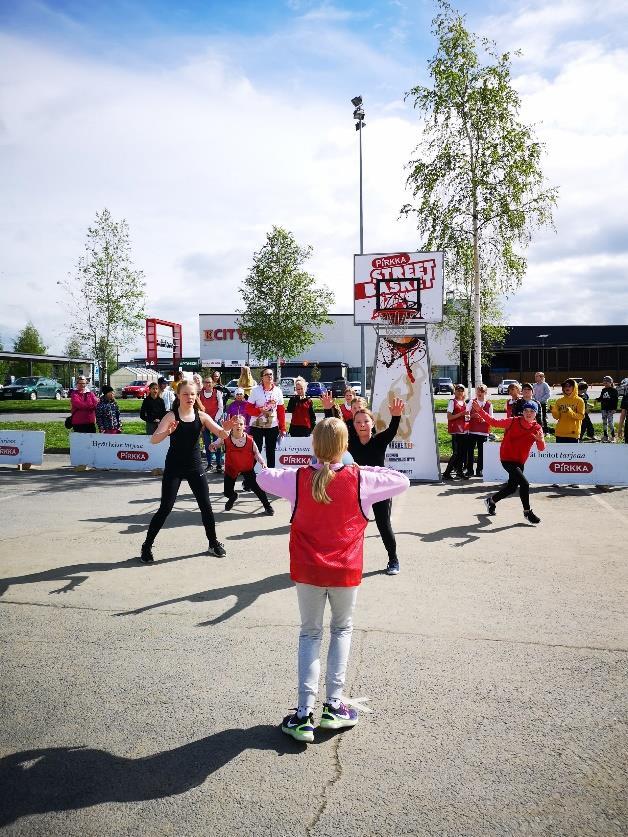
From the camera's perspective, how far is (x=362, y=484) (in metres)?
3.76

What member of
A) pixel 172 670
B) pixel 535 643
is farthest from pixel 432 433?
pixel 172 670

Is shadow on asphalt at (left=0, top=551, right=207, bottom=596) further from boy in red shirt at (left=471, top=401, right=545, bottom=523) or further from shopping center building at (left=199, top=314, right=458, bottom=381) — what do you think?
shopping center building at (left=199, top=314, right=458, bottom=381)

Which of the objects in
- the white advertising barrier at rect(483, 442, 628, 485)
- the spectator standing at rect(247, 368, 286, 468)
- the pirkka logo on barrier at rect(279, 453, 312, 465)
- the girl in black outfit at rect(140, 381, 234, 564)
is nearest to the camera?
the girl in black outfit at rect(140, 381, 234, 564)

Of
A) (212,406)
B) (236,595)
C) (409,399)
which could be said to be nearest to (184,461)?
(236,595)

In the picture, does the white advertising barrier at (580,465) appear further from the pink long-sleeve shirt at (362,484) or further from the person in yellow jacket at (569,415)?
the pink long-sleeve shirt at (362,484)

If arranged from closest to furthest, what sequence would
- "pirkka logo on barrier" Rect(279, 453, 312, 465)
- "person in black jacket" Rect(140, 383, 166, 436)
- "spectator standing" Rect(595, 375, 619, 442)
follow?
"pirkka logo on barrier" Rect(279, 453, 312, 465)
"person in black jacket" Rect(140, 383, 166, 436)
"spectator standing" Rect(595, 375, 619, 442)

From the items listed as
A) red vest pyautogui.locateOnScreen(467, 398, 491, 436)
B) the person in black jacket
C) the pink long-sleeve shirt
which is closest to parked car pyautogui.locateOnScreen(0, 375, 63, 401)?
the person in black jacket

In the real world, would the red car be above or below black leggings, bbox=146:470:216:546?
above

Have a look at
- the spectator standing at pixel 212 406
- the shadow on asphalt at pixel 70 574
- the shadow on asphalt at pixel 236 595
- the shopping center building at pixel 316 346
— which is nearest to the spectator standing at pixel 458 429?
the spectator standing at pixel 212 406

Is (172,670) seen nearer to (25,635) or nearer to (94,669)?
(94,669)

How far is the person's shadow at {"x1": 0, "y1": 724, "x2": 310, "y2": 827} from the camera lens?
3.06 metres

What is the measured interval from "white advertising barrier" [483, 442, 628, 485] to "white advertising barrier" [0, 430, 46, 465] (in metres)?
11.3

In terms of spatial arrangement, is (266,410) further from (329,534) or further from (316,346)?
(316,346)

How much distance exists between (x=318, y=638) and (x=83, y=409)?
514 inches
